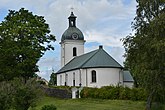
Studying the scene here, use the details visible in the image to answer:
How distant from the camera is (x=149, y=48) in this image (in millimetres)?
30422

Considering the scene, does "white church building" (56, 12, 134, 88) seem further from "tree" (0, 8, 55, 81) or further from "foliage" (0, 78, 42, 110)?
"foliage" (0, 78, 42, 110)

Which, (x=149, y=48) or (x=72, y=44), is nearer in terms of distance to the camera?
(x=149, y=48)

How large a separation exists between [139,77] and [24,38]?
2185 centimetres

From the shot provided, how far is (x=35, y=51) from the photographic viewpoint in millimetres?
48094

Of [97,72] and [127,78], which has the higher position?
[97,72]

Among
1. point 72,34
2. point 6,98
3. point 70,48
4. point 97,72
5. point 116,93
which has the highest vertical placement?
point 72,34

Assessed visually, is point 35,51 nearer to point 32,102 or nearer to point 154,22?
point 32,102

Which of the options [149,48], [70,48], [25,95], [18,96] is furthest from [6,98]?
[70,48]

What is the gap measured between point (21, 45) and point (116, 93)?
46.2 ft

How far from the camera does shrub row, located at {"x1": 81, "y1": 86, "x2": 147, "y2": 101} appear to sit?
41562mm

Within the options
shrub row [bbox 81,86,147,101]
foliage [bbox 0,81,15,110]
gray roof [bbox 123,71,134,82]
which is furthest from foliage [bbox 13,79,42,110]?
gray roof [bbox 123,71,134,82]

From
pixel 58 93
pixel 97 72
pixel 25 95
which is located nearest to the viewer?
pixel 25 95

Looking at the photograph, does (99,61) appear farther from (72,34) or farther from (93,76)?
(72,34)

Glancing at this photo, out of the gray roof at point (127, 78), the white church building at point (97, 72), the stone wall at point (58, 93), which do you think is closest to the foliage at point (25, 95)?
the stone wall at point (58, 93)
